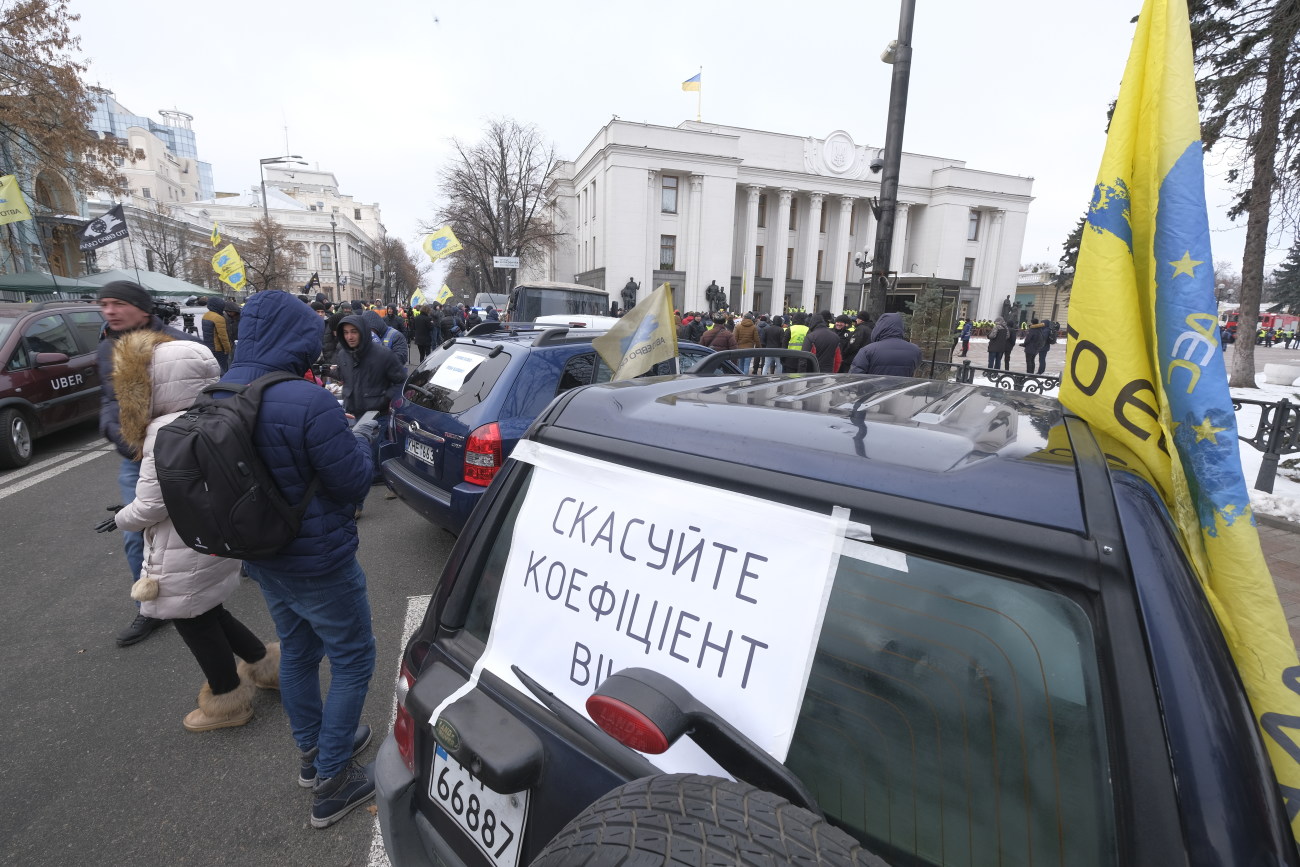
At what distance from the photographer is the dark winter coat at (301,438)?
2137 mm

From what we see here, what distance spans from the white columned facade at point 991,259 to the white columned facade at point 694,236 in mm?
25756

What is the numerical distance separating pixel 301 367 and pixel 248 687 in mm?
1752

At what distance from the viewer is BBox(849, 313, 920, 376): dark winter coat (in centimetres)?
696

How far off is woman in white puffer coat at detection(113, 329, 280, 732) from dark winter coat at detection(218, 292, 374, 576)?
750mm

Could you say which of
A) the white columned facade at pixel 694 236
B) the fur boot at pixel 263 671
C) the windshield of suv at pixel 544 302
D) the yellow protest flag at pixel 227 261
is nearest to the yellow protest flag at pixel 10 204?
the yellow protest flag at pixel 227 261

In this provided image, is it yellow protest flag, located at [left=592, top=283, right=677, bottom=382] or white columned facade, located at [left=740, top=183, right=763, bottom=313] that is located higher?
white columned facade, located at [left=740, top=183, right=763, bottom=313]

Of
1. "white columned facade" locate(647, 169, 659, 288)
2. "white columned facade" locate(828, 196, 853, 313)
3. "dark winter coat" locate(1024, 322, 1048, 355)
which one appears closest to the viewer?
"dark winter coat" locate(1024, 322, 1048, 355)

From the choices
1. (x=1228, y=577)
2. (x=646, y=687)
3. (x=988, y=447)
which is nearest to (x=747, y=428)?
(x=988, y=447)

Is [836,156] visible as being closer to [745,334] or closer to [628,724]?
[745,334]

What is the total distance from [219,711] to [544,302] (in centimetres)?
1851

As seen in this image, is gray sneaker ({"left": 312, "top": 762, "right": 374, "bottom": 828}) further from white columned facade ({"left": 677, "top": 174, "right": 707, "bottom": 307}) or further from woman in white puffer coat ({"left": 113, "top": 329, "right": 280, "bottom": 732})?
white columned facade ({"left": 677, "top": 174, "right": 707, "bottom": 307})

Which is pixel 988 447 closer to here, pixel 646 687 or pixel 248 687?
pixel 646 687

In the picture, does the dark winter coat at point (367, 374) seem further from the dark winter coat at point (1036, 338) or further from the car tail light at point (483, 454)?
the dark winter coat at point (1036, 338)

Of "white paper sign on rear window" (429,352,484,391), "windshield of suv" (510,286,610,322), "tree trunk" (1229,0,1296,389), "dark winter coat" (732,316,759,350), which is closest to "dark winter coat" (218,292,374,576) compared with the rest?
"white paper sign on rear window" (429,352,484,391)
